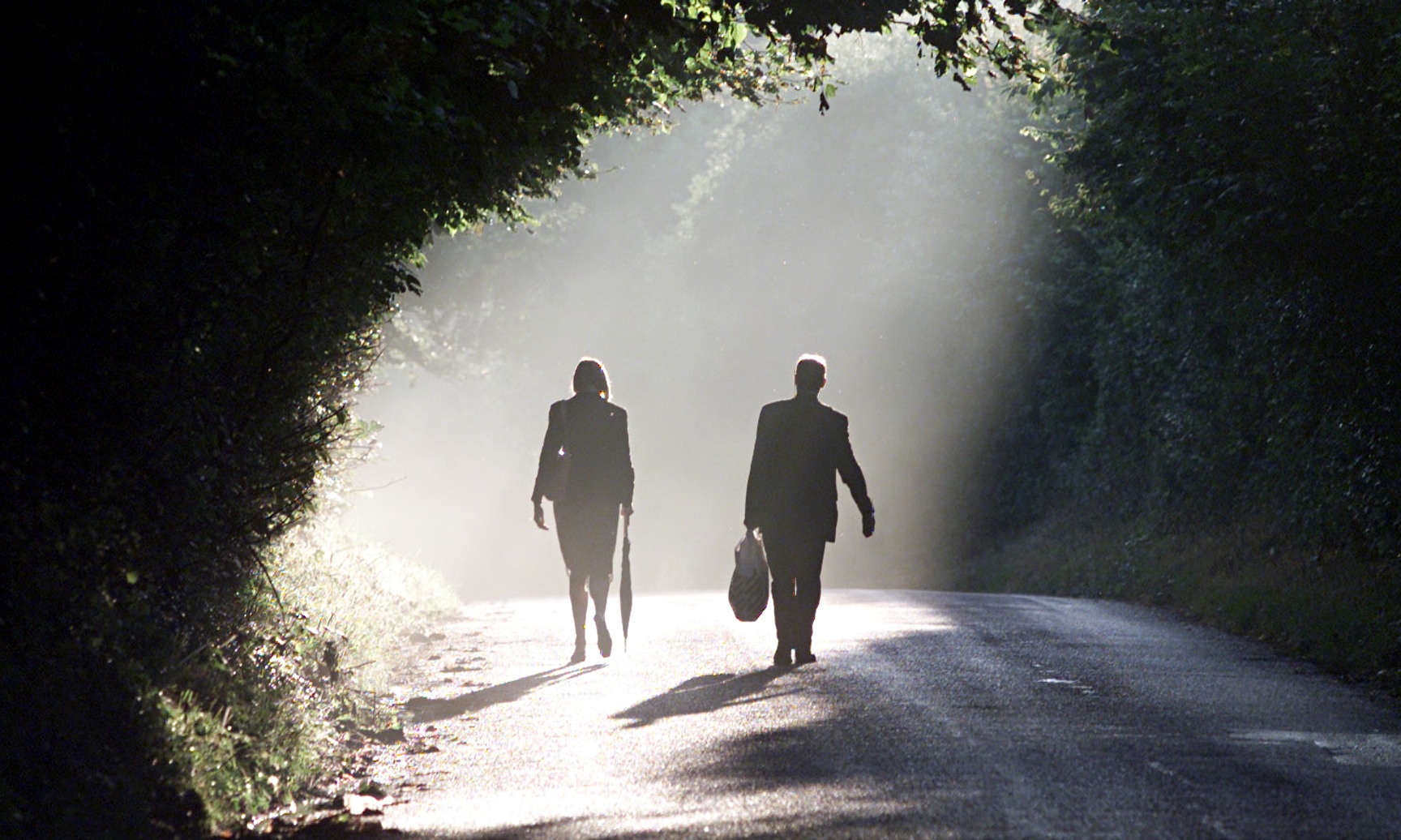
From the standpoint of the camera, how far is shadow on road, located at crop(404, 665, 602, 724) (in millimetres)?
9781

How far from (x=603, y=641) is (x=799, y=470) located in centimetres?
205

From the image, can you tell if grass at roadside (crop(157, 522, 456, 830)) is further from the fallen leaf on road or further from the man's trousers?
the man's trousers

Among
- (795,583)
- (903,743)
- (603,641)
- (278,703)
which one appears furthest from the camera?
(603,641)

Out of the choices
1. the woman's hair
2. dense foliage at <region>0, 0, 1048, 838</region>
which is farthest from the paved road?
the woman's hair

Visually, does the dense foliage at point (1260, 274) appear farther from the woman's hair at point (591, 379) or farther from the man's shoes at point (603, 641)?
the man's shoes at point (603, 641)

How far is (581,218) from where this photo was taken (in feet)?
135

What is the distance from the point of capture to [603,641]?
1255cm

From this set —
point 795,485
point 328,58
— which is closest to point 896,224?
point 795,485

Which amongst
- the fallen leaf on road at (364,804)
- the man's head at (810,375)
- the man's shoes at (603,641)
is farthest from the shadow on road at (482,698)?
the man's head at (810,375)

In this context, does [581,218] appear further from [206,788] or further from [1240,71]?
[206,788]

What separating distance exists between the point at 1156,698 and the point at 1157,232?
8.91 meters

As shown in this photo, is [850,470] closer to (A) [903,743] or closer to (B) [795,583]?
(B) [795,583]

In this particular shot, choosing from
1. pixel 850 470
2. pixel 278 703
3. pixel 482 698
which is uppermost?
pixel 850 470

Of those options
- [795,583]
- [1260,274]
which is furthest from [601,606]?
[1260,274]
